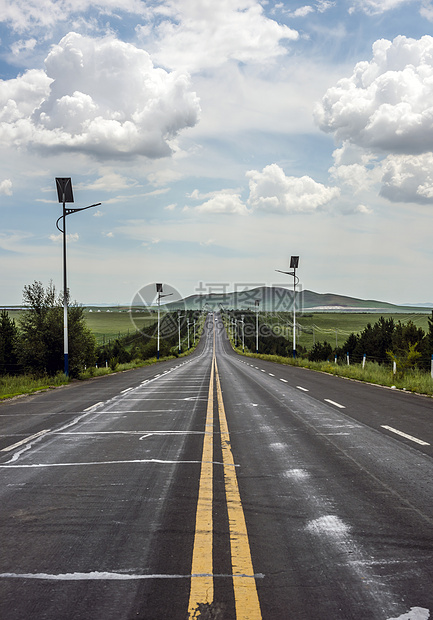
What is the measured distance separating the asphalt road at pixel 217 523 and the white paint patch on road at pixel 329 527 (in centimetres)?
2

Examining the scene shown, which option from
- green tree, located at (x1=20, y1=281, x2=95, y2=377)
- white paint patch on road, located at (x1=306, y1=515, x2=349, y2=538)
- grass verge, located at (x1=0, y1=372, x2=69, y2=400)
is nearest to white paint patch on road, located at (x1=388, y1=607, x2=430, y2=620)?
white paint patch on road, located at (x1=306, y1=515, x2=349, y2=538)

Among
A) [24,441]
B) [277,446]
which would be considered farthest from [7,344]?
[277,446]

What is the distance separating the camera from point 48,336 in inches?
1073

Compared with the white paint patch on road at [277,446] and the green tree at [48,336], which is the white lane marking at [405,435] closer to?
the white paint patch on road at [277,446]

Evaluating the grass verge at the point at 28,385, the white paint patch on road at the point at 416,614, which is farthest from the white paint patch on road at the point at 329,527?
the grass verge at the point at 28,385

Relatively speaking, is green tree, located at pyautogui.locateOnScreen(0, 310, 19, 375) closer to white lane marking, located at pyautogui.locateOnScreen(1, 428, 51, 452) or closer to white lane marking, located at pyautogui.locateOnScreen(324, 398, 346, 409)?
white lane marking, located at pyautogui.locateOnScreen(324, 398, 346, 409)

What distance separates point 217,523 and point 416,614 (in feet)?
6.98

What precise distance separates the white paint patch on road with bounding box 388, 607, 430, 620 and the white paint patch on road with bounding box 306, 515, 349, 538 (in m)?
1.32

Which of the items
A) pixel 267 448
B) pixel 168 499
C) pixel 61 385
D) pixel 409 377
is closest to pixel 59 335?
pixel 61 385

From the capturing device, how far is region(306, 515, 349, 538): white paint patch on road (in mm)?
4777

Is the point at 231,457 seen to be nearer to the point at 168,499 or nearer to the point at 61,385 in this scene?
the point at 168,499

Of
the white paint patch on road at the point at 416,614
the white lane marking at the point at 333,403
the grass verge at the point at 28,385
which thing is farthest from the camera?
the grass verge at the point at 28,385

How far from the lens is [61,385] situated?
961 inches

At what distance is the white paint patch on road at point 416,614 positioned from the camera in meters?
3.28
